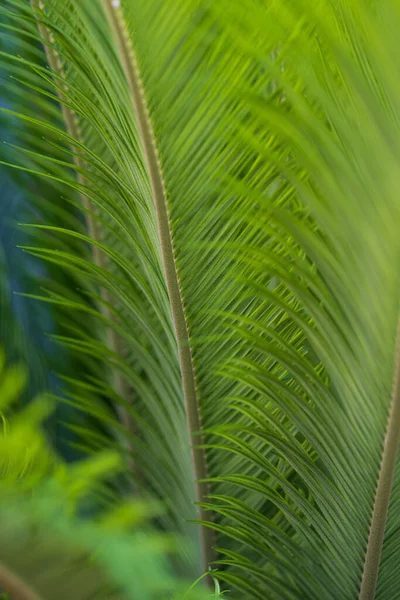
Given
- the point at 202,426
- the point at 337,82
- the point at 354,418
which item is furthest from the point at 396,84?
the point at 202,426

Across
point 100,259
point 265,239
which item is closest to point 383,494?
point 265,239

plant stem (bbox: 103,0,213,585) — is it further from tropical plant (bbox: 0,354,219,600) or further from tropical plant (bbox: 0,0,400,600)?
tropical plant (bbox: 0,354,219,600)

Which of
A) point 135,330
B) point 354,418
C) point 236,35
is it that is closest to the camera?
point 236,35

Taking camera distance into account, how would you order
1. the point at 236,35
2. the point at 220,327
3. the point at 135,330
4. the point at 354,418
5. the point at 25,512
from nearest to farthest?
the point at 25,512, the point at 236,35, the point at 354,418, the point at 220,327, the point at 135,330

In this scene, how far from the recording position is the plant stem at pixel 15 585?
435 mm

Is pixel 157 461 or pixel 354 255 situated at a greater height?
pixel 354 255

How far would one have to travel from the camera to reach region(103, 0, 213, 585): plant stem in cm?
60

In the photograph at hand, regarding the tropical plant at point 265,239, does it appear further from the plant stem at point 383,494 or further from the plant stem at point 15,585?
the plant stem at point 15,585

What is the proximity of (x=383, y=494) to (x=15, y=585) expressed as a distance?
14.7 inches

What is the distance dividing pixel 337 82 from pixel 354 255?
161 mm

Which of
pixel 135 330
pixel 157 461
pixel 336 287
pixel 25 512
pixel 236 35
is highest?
pixel 236 35

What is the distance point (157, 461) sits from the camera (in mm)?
933

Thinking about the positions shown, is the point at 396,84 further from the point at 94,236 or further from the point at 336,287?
the point at 94,236

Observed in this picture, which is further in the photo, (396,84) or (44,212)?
(44,212)
